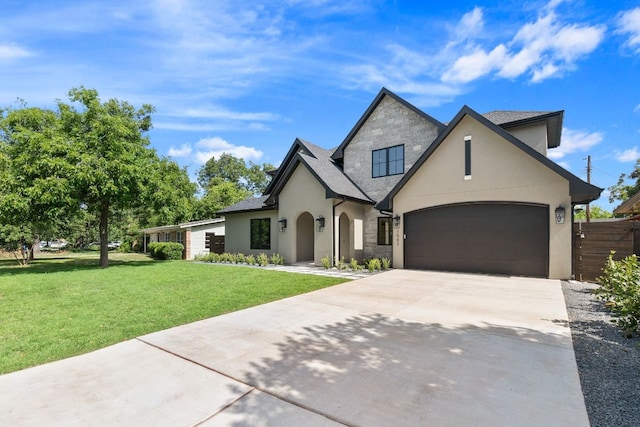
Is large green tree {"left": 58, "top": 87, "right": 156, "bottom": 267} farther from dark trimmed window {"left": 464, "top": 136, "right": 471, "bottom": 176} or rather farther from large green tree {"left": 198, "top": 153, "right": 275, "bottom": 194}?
large green tree {"left": 198, "top": 153, "right": 275, "bottom": 194}

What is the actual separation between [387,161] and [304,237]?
6.42 metres

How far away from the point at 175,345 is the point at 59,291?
22.1 ft

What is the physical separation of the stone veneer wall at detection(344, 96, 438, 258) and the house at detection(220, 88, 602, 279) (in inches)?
2.2

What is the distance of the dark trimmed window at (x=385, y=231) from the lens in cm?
1539

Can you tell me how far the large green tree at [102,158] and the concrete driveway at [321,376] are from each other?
443 inches

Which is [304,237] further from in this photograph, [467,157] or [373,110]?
[467,157]

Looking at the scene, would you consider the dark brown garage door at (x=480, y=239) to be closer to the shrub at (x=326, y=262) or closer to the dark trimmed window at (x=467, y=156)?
the dark trimmed window at (x=467, y=156)

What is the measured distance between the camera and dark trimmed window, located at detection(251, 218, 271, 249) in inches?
712

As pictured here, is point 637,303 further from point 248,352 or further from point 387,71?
point 387,71

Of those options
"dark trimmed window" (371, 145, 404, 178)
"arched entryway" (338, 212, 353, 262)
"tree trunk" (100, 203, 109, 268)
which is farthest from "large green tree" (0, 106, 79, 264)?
"dark trimmed window" (371, 145, 404, 178)

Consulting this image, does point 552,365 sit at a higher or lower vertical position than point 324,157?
lower

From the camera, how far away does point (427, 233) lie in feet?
41.0

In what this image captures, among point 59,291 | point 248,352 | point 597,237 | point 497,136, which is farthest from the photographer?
point 497,136

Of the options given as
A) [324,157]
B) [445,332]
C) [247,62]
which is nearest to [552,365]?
[445,332]
